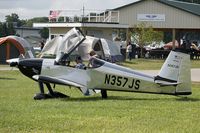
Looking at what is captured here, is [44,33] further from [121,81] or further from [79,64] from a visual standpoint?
[121,81]

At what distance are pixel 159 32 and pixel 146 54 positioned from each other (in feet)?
23.1

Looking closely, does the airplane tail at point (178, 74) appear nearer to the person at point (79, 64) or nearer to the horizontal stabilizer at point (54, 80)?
the person at point (79, 64)

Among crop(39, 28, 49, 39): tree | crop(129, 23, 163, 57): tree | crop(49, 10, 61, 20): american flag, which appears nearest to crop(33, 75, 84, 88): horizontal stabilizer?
crop(49, 10, 61, 20): american flag

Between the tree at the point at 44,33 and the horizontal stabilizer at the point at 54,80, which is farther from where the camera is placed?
the tree at the point at 44,33

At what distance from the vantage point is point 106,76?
15797mm

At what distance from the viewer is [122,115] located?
38.6 ft

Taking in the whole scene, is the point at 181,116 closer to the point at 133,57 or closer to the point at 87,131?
the point at 87,131

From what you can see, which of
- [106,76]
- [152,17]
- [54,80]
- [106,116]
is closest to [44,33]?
[152,17]

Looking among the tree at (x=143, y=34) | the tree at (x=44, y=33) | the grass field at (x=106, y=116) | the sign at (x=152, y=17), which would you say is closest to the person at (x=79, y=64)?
the grass field at (x=106, y=116)

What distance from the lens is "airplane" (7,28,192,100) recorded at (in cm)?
1526

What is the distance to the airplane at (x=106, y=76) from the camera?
15258mm

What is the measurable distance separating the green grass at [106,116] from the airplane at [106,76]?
450 mm

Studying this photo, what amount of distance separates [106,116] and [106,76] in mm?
4335

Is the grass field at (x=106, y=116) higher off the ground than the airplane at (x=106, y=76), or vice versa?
the airplane at (x=106, y=76)
